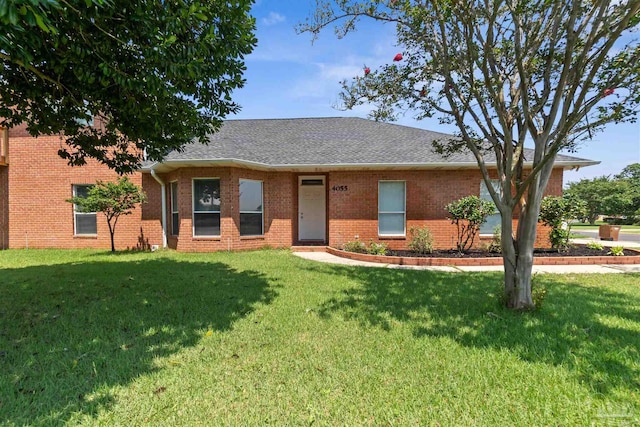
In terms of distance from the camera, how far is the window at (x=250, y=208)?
34.1ft

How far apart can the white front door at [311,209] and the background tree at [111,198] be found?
5.47 metres

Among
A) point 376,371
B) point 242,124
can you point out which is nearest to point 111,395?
point 376,371

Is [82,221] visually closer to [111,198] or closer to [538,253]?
[111,198]

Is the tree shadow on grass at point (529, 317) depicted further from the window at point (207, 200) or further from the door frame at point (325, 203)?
the window at point (207, 200)

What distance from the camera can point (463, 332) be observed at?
3633 mm

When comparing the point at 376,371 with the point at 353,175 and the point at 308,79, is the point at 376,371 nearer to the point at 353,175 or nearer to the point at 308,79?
the point at 308,79

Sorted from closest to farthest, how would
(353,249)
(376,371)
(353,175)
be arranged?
(376,371) → (353,249) → (353,175)

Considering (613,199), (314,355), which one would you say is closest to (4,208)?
(314,355)

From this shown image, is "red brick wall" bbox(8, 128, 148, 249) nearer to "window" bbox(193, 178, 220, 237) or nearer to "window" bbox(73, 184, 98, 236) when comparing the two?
"window" bbox(73, 184, 98, 236)

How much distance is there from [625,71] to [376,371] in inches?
173

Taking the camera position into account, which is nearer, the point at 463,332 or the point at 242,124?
the point at 463,332

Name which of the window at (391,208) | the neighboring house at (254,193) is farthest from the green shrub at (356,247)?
the window at (391,208)

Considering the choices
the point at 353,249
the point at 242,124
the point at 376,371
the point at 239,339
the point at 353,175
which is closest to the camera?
the point at 376,371

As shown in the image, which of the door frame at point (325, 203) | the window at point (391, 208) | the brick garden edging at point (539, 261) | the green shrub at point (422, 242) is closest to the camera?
the brick garden edging at point (539, 261)
